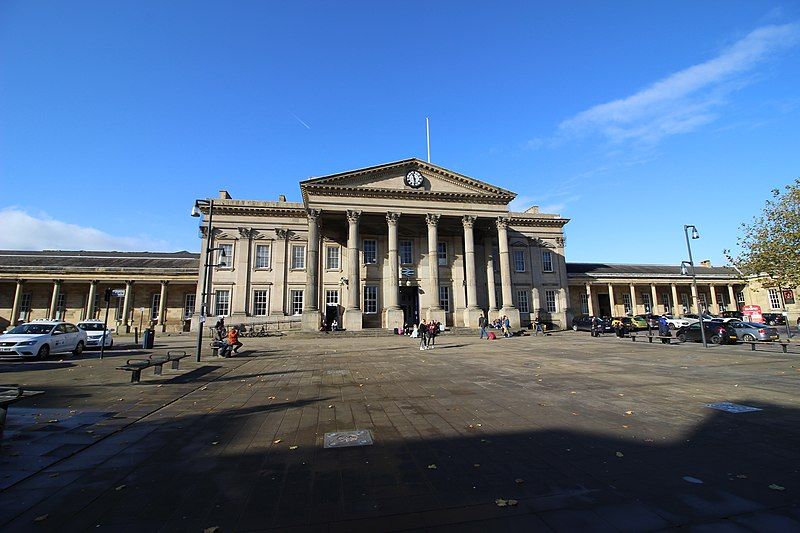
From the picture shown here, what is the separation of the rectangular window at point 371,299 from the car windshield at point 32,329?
75.0 feet

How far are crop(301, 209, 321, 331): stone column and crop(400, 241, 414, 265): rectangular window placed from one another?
9.20 m

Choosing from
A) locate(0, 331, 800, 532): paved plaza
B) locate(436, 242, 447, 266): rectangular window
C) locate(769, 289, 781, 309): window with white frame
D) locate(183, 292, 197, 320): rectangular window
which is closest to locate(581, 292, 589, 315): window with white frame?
locate(436, 242, 447, 266): rectangular window

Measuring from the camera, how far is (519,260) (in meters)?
Answer: 42.0

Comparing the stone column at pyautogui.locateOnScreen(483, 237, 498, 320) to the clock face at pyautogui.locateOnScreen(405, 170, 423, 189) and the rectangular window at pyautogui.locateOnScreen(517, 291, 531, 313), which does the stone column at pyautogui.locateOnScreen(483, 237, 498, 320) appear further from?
the clock face at pyautogui.locateOnScreen(405, 170, 423, 189)

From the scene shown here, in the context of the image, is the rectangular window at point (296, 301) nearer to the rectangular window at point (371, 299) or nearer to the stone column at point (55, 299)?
the rectangular window at point (371, 299)

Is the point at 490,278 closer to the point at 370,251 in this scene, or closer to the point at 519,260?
the point at 519,260

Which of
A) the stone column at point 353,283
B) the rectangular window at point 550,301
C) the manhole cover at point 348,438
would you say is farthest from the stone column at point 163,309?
the rectangular window at point 550,301

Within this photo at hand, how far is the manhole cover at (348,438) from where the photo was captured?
4.85 metres

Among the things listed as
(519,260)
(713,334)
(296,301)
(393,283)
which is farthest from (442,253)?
(713,334)

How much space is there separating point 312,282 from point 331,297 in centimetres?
520

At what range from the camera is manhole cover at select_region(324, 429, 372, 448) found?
4852 mm

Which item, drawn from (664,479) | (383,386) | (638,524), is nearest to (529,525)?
(638,524)

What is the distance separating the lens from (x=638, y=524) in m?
2.84

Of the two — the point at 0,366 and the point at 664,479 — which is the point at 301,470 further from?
the point at 0,366
